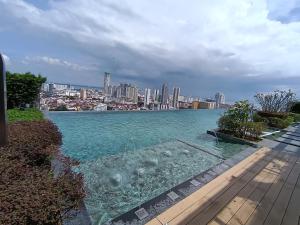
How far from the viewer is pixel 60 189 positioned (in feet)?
6.28

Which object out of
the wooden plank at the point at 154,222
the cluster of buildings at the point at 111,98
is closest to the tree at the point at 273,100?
the cluster of buildings at the point at 111,98

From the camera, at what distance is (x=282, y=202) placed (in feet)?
10.3

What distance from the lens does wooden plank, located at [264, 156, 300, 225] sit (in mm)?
2647

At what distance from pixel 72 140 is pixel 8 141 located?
11.4 ft

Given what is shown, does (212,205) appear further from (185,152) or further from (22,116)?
(22,116)

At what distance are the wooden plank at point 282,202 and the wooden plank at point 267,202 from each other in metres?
0.05

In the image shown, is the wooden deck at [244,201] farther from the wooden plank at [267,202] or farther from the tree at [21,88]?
the tree at [21,88]

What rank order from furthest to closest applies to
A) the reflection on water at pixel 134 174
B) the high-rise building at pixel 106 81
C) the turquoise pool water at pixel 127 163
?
1. the high-rise building at pixel 106 81
2. the turquoise pool water at pixel 127 163
3. the reflection on water at pixel 134 174

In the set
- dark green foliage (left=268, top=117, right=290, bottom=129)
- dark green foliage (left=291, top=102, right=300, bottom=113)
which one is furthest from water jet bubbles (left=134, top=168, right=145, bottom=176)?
dark green foliage (left=291, top=102, right=300, bottom=113)

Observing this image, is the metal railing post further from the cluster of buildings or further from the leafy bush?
the cluster of buildings

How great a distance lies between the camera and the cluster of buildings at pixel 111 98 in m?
12.2

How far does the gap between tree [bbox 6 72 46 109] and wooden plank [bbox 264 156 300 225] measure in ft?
33.2

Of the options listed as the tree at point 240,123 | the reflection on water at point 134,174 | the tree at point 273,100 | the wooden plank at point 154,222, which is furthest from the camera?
the tree at point 273,100

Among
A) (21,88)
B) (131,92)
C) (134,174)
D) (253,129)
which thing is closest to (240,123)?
(253,129)
